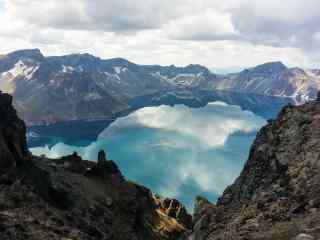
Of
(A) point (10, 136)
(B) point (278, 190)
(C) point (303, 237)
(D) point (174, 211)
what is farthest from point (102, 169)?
(C) point (303, 237)

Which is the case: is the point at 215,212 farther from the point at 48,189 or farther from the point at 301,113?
the point at 48,189

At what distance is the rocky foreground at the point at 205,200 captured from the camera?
32438mm

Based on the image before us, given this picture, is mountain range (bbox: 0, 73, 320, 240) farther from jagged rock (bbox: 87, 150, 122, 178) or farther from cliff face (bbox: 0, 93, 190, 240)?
jagged rock (bbox: 87, 150, 122, 178)

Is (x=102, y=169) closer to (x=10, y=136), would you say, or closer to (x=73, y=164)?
(x=73, y=164)

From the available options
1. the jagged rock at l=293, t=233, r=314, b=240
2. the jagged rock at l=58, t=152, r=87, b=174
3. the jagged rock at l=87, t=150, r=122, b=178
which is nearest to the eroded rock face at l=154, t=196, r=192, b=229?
the jagged rock at l=87, t=150, r=122, b=178

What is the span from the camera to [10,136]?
7875 cm

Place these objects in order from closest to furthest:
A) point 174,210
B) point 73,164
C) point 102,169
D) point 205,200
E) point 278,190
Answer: point 278,190, point 205,200, point 102,169, point 73,164, point 174,210

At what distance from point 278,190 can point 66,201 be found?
1854 inches

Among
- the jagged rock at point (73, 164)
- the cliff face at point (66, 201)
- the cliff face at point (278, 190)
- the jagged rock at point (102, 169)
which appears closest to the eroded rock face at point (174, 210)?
the cliff face at point (66, 201)

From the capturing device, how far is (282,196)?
38312 mm

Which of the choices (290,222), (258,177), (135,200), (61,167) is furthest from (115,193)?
(290,222)

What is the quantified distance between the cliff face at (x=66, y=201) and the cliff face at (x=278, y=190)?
14.8 m

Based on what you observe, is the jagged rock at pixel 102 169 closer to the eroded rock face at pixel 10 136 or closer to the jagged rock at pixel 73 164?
the jagged rock at pixel 73 164

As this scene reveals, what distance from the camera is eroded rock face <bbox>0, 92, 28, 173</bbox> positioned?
69.5m
